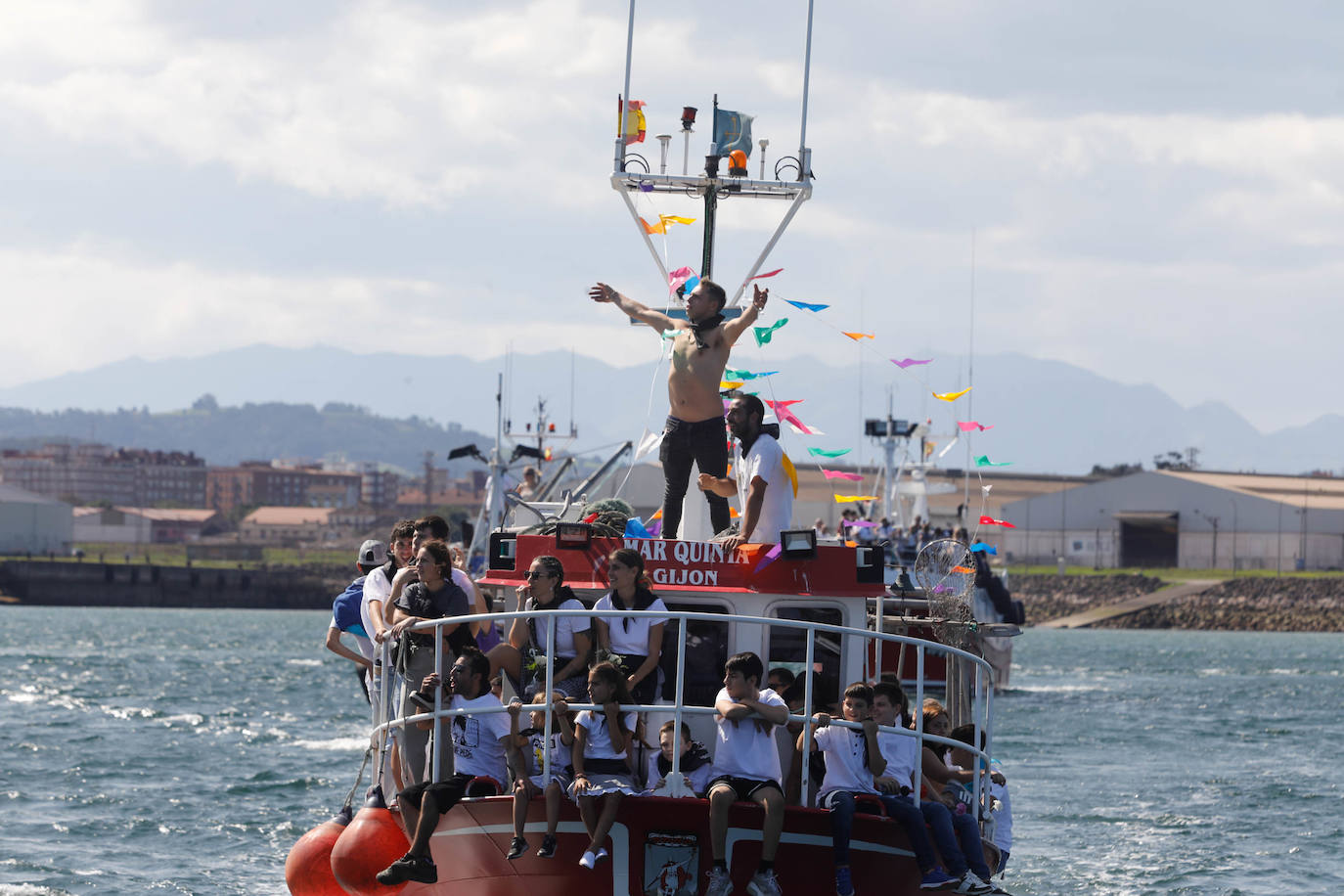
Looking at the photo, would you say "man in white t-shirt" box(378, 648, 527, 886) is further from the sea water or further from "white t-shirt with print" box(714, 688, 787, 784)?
the sea water

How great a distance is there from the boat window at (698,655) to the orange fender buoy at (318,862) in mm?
3012

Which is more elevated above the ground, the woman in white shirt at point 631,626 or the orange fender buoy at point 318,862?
the woman in white shirt at point 631,626

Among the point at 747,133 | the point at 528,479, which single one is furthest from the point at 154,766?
the point at 747,133

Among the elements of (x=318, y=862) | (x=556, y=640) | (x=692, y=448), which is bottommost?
(x=318, y=862)

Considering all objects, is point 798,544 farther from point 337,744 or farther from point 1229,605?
point 1229,605

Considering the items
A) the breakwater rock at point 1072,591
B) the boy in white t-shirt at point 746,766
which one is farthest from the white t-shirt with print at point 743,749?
the breakwater rock at point 1072,591

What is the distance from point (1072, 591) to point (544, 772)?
341 feet

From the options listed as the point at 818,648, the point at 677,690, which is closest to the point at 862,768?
the point at 677,690

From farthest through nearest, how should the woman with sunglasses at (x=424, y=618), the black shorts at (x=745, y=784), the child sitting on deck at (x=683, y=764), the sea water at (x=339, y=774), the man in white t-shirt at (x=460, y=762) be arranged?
the sea water at (x=339, y=774) < the woman with sunglasses at (x=424, y=618) < the man in white t-shirt at (x=460, y=762) < the child sitting on deck at (x=683, y=764) < the black shorts at (x=745, y=784)

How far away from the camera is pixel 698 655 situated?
1258 cm

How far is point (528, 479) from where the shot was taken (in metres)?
34.9

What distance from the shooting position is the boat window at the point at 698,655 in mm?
12359

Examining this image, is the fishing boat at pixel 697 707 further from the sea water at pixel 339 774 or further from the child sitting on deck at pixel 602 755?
the sea water at pixel 339 774

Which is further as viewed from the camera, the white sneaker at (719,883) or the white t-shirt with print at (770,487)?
the white t-shirt with print at (770,487)
